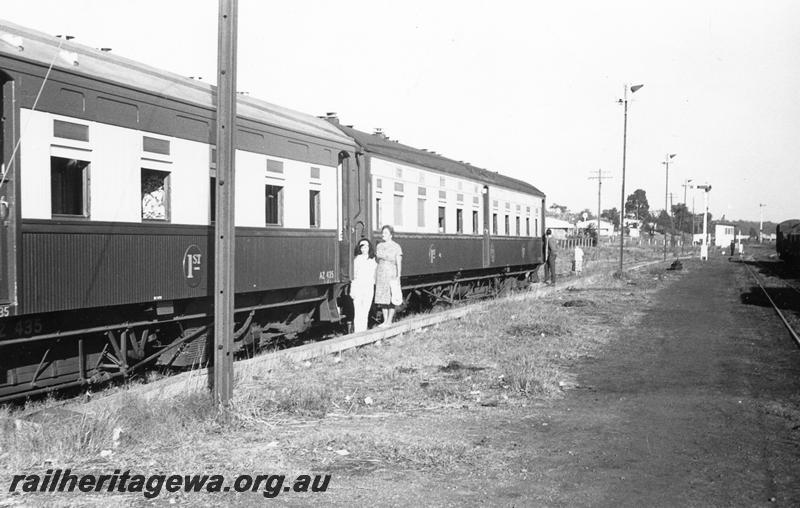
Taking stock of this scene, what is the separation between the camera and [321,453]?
5.77m

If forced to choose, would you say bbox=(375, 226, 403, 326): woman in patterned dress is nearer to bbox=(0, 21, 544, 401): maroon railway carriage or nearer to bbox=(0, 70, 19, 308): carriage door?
bbox=(0, 21, 544, 401): maroon railway carriage

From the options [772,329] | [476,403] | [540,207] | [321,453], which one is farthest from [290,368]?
[540,207]

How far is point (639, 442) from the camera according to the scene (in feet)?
20.9

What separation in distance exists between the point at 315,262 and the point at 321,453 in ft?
19.8

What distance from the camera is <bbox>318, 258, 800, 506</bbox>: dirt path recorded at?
4.99m

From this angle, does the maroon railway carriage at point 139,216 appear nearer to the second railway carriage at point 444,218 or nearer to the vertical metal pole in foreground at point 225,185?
the second railway carriage at point 444,218

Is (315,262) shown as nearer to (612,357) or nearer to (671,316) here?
(612,357)

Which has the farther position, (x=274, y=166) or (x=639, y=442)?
(x=274, y=166)

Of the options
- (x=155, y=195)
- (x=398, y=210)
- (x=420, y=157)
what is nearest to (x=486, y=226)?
(x=420, y=157)

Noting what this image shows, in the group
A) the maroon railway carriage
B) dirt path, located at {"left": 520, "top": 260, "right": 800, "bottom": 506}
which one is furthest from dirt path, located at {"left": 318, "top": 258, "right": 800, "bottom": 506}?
the maroon railway carriage

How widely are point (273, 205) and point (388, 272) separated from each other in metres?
2.75

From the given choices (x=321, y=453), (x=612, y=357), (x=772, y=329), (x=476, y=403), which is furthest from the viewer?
(x=772, y=329)

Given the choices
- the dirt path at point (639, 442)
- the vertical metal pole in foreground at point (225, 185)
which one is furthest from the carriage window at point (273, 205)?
the dirt path at point (639, 442)

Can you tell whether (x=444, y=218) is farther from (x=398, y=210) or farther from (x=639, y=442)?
(x=639, y=442)
